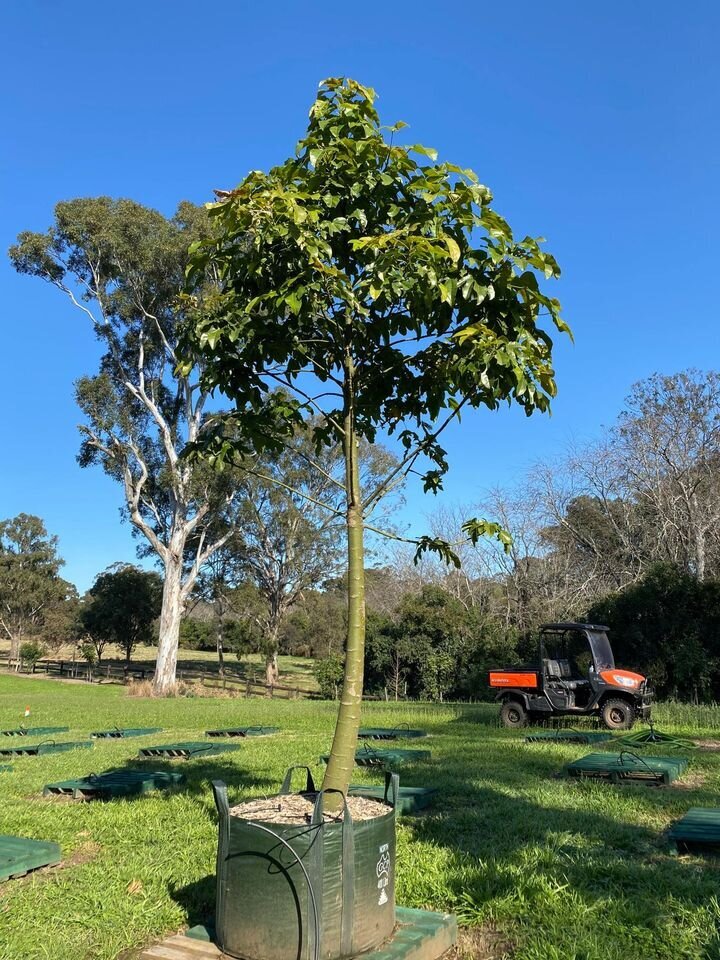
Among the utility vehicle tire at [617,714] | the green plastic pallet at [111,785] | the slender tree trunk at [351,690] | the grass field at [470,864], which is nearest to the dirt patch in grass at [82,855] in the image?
the grass field at [470,864]

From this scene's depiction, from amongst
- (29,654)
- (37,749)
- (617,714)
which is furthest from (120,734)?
(29,654)

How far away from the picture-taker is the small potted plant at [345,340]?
3.10 m

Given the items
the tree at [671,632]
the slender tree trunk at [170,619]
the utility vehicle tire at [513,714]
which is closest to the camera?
the utility vehicle tire at [513,714]

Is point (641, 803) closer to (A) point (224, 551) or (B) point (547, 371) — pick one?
(B) point (547, 371)

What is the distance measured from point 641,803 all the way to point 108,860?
14.2 feet

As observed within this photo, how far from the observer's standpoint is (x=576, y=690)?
1316 centimetres

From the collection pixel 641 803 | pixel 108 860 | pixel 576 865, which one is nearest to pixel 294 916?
pixel 576 865

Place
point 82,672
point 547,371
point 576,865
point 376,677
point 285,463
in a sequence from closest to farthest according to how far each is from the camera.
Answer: point 547,371
point 576,865
point 376,677
point 285,463
point 82,672

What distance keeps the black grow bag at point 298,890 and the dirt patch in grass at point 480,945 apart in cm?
46

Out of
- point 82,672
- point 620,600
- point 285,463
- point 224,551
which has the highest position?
point 285,463

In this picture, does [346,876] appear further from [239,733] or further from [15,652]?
[15,652]

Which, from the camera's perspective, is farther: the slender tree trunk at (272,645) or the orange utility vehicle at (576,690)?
the slender tree trunk at (272,645)

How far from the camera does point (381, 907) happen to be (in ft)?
10.8

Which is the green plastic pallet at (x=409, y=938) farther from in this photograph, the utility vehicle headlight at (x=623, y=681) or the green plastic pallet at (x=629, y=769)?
the utility vehicle headlight at (x=623, y=681)
